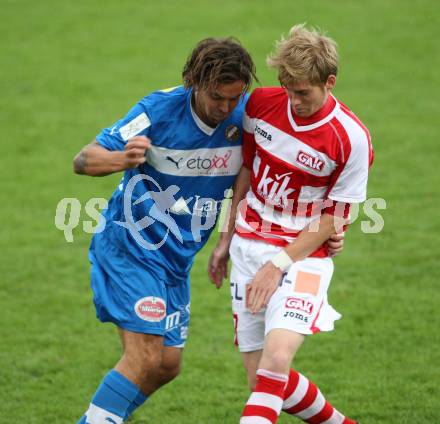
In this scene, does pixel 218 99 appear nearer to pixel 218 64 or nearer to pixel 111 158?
pixel 218 64

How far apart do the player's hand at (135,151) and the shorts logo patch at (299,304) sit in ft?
3.52

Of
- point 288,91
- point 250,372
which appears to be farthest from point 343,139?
point 250,372

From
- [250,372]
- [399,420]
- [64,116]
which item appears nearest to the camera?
[250,372]

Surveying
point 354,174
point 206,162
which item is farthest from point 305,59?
point 206,162

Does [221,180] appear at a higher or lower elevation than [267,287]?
higher

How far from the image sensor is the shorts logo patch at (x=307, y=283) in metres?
4.80

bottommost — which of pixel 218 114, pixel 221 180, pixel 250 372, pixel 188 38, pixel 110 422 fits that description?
pixel 110 422

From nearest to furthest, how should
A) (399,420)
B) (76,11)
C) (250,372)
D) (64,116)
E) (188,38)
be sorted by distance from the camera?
(250,372) < (399,420) < (64,116) < (188,38) < (76,11)

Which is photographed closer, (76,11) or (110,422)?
(110,422)

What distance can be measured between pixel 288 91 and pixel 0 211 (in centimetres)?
591

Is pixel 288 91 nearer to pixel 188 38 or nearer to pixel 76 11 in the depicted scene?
pixel 188 38

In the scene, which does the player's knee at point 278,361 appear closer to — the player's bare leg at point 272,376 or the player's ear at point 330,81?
the player's bare leg at point 272,376

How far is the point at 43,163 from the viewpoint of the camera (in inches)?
443

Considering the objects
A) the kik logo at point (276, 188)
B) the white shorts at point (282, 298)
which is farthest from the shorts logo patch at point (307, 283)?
the kik logo at point (276, 188)
